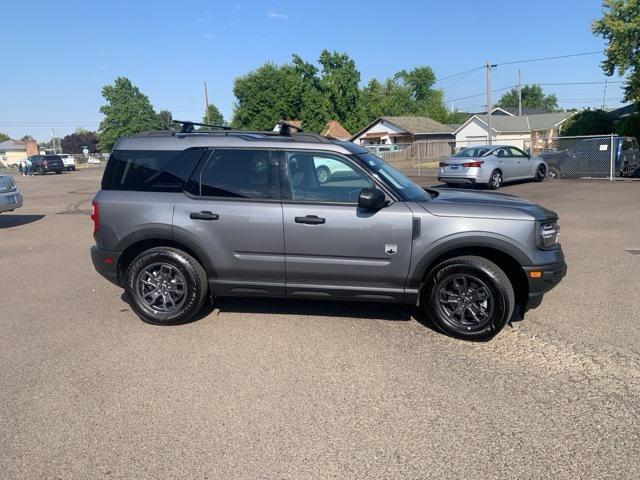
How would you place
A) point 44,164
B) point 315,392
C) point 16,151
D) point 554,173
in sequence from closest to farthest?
point 315,392, point 554,173, point 44,164, point 16,151

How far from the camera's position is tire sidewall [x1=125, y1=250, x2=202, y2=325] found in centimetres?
495

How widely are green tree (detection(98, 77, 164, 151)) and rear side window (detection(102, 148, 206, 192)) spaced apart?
312ft

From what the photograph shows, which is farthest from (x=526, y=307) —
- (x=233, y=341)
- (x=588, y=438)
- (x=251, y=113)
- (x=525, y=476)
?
(x=251, y=113)

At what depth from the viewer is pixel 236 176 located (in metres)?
4.96

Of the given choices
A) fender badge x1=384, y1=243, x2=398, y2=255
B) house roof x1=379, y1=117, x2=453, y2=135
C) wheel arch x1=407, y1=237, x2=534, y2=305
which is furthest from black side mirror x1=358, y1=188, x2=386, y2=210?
house roof x1=379, y1=117, x2=453, y2=135

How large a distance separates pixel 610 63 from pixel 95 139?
11595 centimetres

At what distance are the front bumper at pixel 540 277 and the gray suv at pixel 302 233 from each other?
1cm

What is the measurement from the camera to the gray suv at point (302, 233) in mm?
4516

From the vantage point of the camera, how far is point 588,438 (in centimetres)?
306

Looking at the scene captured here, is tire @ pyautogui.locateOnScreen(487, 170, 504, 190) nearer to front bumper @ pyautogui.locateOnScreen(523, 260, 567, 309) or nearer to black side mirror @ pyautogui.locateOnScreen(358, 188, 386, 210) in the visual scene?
front bumper @ pyautogui.locateOnScreen(523, 260, 567, 309)

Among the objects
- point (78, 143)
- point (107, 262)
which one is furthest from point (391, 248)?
point (78, 143)

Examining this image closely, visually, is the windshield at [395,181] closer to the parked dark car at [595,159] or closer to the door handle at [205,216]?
the door handle at [205,216]

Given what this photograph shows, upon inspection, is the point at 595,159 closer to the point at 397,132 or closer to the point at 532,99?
the point at 397,132

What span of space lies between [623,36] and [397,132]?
26682 mm
